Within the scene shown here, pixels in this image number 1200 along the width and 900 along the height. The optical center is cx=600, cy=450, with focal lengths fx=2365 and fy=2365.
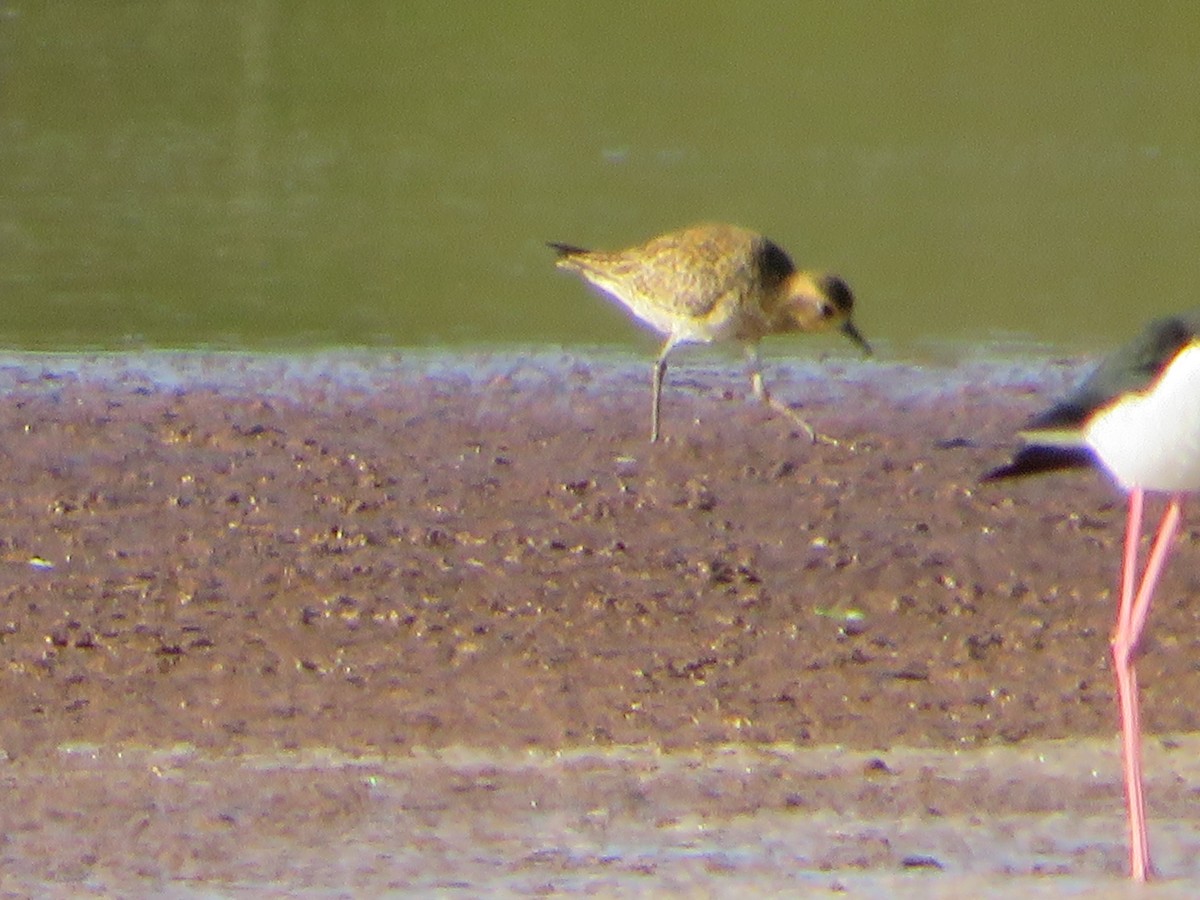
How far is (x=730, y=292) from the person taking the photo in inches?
399

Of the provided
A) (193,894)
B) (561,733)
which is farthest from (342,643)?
(193,894)

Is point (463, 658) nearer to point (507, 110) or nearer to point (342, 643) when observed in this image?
point (342, 643)

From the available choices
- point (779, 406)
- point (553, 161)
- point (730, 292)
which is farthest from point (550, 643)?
point (553, 161)

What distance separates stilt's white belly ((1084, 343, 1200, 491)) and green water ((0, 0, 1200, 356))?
558 cm

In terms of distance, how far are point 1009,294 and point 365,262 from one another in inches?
139

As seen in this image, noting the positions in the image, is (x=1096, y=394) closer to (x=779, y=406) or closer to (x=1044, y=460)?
(x=1044, y=460)

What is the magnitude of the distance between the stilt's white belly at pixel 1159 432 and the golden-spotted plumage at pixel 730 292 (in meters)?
4.22

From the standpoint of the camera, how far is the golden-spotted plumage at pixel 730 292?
10133 mm

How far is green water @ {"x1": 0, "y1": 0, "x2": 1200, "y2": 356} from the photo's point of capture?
12.3m

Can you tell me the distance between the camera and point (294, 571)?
7293 mm

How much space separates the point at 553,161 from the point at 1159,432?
35.9 feet

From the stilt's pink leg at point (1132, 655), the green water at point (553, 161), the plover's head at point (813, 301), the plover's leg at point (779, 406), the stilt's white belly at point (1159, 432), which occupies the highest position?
the stilt's white belly at point (1159, 432)

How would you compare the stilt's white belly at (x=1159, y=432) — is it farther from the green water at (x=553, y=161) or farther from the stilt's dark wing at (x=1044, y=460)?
the green water at (x=553, y=161)

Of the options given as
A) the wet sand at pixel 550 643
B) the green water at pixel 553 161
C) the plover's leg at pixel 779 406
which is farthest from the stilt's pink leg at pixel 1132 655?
the green water at pixel 553 161
